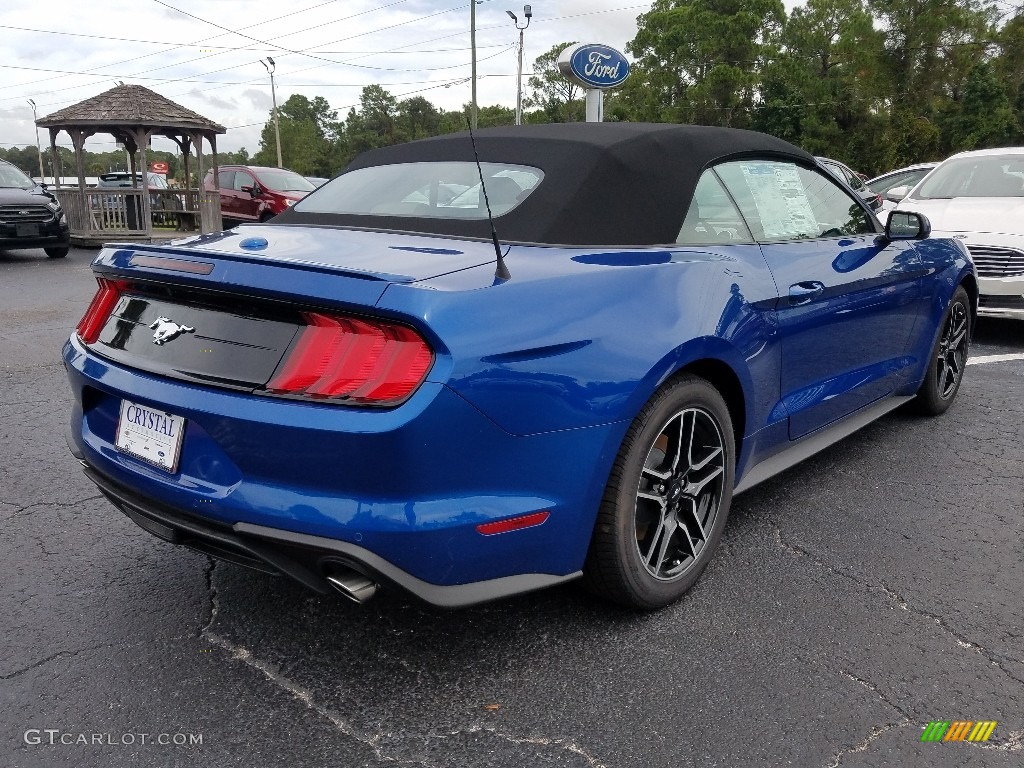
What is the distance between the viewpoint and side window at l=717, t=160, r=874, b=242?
324 cm

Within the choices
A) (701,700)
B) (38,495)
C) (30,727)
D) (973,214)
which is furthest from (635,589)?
(973,214)

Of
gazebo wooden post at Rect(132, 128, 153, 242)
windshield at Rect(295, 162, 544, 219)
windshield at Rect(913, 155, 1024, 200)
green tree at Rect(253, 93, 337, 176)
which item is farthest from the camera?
green tree at Rect(253, 93, 337, 176)

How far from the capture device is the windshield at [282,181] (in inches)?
688

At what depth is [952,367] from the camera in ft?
16.3

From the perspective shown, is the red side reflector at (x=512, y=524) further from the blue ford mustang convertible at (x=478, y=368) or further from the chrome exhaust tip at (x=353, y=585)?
the chrome exhaust tip at (x=353, y=585)

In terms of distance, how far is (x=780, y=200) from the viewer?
11.3 ft

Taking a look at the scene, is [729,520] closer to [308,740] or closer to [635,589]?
[635,589]

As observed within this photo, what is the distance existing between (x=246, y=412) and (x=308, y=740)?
82 cm

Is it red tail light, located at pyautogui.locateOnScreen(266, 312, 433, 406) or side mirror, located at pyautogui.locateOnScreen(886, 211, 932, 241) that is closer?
red tail light, located at pyautogui.locateOnScreen(266, 312, 433, 406)

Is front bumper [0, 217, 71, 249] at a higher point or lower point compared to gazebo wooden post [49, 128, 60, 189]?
lower

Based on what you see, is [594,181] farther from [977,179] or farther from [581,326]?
[977,179]

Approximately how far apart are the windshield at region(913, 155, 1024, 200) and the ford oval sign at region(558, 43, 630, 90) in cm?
355

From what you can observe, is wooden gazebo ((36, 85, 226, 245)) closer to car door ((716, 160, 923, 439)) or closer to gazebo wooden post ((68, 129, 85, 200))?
gazebo wooden post ((68, 129, 85, 200))
